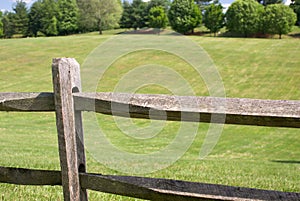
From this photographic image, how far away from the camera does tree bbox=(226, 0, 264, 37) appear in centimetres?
6272

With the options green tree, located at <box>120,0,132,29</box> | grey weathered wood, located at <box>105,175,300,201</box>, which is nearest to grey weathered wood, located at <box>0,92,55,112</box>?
grey weathered wood, located at <box>105,175,300,201</box>

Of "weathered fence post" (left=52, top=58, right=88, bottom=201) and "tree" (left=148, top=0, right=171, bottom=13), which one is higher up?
"tree" (left=148, top=0, right=171, bottom=13)

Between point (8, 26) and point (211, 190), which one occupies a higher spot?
point (8, 26)

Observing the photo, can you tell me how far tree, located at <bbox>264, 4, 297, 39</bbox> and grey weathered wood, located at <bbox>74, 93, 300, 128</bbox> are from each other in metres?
63.2

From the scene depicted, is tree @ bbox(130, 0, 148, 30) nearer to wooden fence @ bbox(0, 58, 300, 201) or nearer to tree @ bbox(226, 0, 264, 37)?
tree @ bbox(226, 0, 264, 37)

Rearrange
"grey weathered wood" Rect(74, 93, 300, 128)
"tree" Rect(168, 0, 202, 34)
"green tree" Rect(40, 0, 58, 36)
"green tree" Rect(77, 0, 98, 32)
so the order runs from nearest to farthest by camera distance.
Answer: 1. "grey weathered wood" Rect(74, 93, 300, 128)
2. "tree" Rect(168, 0, 202, 34)
3. "green tree" Rect(77, 0, 98, 32)
4. "green tree" Rect(40, 0, 58, 36)

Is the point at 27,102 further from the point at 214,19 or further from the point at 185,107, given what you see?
the point at 214,19

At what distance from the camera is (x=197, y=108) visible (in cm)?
223

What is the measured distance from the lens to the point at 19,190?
13.1 ft

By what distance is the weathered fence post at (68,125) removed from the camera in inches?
95.0

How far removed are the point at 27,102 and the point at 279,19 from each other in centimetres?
6367

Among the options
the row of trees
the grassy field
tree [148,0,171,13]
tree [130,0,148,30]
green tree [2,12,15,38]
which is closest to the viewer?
the grassy field

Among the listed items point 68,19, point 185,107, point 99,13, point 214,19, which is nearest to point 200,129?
point 185,107

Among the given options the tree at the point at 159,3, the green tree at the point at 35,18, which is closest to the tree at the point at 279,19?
the tree at the point at 159,3
